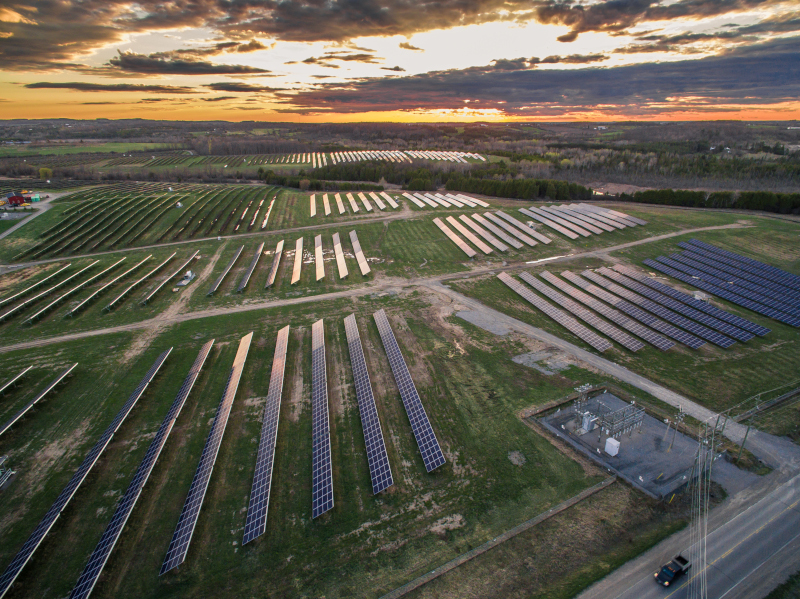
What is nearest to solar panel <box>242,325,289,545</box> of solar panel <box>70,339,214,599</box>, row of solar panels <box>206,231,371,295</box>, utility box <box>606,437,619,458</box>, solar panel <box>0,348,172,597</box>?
solar panel <box>70,339,214,599</box>

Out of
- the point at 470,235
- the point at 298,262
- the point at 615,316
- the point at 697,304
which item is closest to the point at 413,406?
the point at 615,316

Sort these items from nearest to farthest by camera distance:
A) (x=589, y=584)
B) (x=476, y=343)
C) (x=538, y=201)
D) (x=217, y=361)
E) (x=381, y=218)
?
(x=589, y=584)
(x=217, y=361)
(x=476, y=343)
(x=381, y=218)
(x=538, y=201)

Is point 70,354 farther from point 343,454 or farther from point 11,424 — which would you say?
point 343,454

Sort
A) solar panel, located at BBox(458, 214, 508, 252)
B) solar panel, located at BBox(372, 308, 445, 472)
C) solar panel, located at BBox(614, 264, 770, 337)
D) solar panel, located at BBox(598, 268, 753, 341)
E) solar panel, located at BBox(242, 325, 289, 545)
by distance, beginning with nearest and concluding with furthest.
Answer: solar panel, located at BBox(242, 325, 289, 545) < solar panel, located at BBox(372, 308, 445, 472) < solar panel, located at BBox(598, 268, 753, 341) < solar panel, located at BBox(614, 264, 770, 337) < solar panel, located at BBox(458, 214, 508, 252)

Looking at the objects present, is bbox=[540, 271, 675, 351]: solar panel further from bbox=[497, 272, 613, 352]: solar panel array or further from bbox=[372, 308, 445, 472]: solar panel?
bbox=[372, 308, 445, 472]: solar panel

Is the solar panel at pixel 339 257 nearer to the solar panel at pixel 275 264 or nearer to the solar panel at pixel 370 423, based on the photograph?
the solar panel at pixel 275 264

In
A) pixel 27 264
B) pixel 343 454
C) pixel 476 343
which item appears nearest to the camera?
pixel 343 454

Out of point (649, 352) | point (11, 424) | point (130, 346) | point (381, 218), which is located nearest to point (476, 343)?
point (649, 352)
